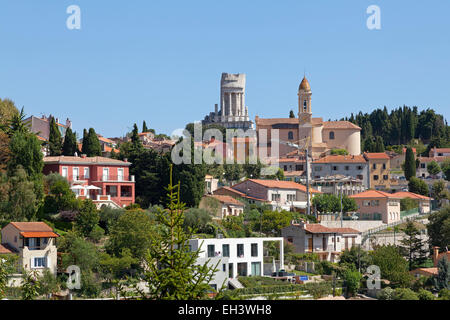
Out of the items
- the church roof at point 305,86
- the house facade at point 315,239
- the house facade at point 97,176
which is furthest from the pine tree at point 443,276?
the church roof at point 305,86

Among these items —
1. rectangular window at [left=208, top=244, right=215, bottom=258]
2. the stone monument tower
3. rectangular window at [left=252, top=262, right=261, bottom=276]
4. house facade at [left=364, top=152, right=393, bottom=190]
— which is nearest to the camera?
rectangular window at [left=208, top=244, right=215, bottom=258]

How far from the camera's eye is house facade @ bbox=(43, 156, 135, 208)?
188 ft

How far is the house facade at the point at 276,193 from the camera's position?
69938mm

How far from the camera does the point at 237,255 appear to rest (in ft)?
166

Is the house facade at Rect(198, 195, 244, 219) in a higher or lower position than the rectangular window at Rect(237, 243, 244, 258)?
higher

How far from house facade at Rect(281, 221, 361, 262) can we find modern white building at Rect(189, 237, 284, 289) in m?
5.39

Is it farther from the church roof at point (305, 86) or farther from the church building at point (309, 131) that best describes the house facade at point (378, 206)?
the church roof at point (305, 86)

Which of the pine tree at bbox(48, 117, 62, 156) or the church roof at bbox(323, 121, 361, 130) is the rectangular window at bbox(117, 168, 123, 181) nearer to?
the pine tree at bbox(48, 117, 62, 156)

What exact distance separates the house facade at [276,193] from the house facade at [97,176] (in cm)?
1436

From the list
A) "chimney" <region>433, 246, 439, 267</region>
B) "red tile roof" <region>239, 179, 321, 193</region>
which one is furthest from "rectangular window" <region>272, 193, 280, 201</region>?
"chimney" <region>433, 246, 439, 267</region>

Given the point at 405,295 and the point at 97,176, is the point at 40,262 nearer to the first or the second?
the point at 97,176

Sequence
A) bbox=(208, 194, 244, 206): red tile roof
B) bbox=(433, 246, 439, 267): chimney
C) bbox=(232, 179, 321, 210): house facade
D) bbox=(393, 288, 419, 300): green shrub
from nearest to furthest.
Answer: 1. bbox=(393, 288, 419, 300): green shrub
2. bbox=(433, 246, 439, 267): chimney
3. bbox=(208, 194, 244, 206): red tile roof
4. bbox=(232, 179, 321, 210): house facade

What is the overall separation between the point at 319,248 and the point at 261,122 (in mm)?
53300

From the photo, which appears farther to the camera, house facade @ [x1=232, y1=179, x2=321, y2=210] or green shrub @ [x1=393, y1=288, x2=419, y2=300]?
house facade @ [x1=232, y1=179, x2=321, y2=210]
